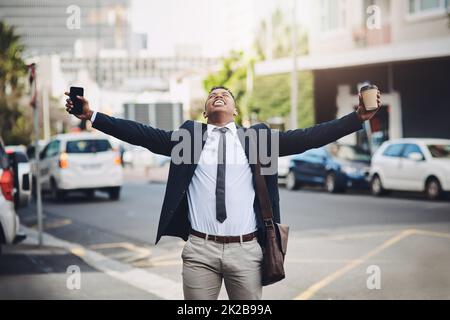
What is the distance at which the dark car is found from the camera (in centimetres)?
2120

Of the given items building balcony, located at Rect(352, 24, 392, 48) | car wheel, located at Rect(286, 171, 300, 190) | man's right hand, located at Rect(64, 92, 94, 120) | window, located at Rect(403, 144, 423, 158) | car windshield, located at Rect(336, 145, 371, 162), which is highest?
building balcony, located at Rect(352, 24, 392, 48)

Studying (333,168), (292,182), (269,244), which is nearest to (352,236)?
(269,244)

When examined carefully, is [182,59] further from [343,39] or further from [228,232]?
[228,232]

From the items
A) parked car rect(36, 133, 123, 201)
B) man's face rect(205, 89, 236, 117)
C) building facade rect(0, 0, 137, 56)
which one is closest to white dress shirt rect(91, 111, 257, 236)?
man's face rect(205, 89, 236, 117)

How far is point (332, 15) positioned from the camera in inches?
1282

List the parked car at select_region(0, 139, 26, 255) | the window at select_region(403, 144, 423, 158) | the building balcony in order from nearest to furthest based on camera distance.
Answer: the parked car at select_region(0, 139, 26, 255) < the window at select_region(403, 144, 423, 158) < the building balcony

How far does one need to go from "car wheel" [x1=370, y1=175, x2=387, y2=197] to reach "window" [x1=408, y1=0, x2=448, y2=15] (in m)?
8.76

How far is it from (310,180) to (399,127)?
8.50m

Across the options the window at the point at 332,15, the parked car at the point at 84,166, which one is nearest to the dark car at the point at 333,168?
the parked car at the point at 84,166

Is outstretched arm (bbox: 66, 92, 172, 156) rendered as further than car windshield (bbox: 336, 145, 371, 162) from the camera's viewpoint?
No

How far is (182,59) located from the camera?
128500mm

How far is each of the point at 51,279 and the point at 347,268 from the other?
3.42 metres

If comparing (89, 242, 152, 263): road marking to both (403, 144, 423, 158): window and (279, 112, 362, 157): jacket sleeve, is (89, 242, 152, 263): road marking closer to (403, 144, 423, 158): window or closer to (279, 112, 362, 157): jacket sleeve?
(279, 112, 362, 157): jacket sleeve

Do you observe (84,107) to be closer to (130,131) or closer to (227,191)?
(130,131)
